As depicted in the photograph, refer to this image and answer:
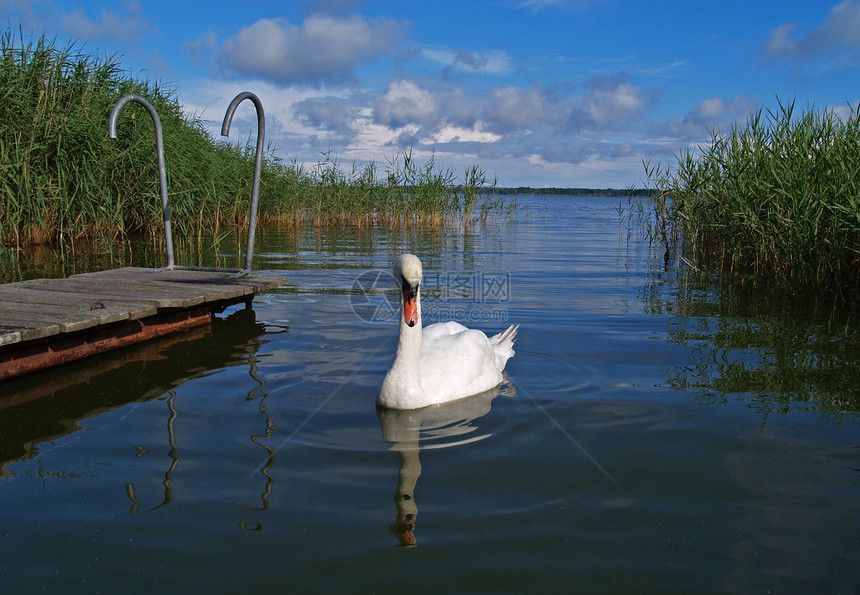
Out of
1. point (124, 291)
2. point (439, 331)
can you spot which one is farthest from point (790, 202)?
point (124, 291)

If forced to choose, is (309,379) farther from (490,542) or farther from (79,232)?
(79,232)

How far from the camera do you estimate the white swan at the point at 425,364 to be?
4555 millimetres

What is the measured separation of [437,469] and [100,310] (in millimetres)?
3472

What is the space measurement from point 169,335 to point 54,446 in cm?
295

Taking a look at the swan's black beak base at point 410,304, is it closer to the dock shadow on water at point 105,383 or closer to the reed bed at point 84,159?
the dock shadow on water at point 105,383

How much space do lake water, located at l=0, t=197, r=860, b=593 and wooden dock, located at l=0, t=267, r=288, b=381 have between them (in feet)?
0.62

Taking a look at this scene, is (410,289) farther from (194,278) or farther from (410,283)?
(194,278)

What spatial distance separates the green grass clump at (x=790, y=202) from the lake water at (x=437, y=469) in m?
2.48

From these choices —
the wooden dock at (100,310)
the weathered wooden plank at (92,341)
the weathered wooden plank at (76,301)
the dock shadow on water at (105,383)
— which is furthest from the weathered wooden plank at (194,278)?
the weathered wooden plank at (76,301)

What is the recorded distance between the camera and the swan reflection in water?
3.20 m

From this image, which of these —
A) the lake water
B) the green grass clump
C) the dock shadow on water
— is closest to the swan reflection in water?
the lake water

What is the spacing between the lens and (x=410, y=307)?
455 centimetres

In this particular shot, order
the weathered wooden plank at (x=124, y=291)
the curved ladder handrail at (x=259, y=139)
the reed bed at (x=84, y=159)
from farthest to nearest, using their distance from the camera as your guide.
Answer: the reed bed at (x=84, y=159)
the curved ladder handrail at (x=259, y=139)
the weathered wooden plank at (x=124, y=291)

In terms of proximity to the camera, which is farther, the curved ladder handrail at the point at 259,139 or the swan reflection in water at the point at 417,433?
the curved ladder handrail at the point at 259,139
